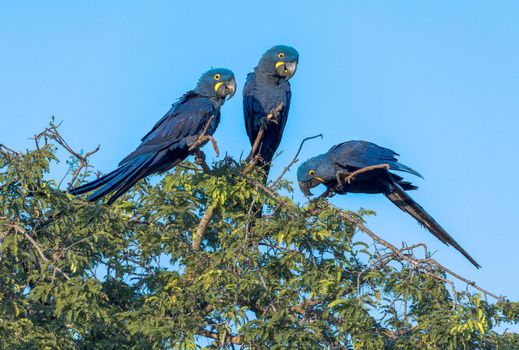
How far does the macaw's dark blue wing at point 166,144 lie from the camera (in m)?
6.26

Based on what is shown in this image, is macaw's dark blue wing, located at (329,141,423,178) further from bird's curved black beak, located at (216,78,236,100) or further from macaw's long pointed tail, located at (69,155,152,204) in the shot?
macaw's long pointed tail, located at (69,155,152,204)

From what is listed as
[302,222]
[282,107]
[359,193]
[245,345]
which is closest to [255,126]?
[282,107]

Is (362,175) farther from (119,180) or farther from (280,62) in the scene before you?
(119,180)

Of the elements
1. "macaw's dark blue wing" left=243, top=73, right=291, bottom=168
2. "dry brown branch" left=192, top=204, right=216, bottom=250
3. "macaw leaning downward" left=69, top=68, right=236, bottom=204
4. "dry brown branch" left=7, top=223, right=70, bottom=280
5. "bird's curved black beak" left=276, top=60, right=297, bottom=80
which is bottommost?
"dry brown branch" left=7, top=223, right=70, bottom=280

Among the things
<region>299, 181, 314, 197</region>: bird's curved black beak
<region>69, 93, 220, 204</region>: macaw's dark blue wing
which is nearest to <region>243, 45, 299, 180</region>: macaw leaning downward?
<region>299, 181, 314, 197</region>: bird's curved black beak

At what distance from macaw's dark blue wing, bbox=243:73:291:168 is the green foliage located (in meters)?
1.92

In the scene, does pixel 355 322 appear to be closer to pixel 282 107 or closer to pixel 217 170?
pixel 217 170

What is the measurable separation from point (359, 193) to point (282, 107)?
3.99 feet

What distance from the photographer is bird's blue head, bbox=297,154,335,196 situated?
7.50m

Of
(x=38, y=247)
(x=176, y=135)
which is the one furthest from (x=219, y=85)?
(x=38, y=247)

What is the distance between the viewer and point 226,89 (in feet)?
24.7

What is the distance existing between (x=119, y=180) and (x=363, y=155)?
2431 mm

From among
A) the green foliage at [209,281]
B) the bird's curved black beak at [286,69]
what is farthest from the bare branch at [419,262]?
the bird's curved black beak at [286,69]

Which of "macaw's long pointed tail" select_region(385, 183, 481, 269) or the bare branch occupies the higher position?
"macaw's long pointed tail" select_region(385, 183, 481, 269)
